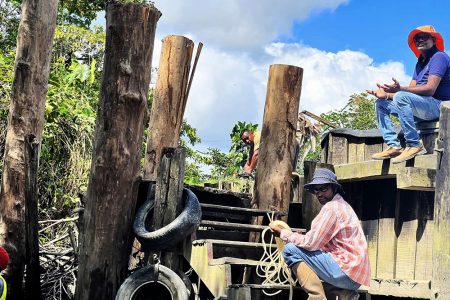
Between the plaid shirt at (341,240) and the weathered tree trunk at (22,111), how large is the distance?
138 inches

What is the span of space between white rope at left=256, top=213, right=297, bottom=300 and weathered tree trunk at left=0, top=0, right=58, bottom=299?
2.77 m

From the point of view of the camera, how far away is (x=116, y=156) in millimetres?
7770

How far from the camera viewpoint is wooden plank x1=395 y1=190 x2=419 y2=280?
Result: 8.05 m

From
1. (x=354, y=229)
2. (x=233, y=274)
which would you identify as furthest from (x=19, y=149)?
(x=354, y=229)

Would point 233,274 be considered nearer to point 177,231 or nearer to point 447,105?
point 177,231

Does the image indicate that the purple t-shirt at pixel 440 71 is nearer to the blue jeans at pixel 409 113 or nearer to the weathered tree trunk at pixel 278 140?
the blue jeans at pixel 409 113

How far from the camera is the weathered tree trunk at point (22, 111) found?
827cm

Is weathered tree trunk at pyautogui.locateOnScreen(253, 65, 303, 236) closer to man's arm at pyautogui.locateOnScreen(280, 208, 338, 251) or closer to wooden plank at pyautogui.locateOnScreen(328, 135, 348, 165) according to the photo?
wooden plank at pyautogui.locateOnScreen(328, 135, 348, 165)

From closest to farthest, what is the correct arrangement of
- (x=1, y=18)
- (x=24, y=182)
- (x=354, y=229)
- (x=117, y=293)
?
(x=354, y=229)
(x=117, y=293)
(x=24, y=182)
(x=1, y=18)

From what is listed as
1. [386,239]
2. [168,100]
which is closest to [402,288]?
[386,239]

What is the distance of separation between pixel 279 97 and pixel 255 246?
6.32 feet

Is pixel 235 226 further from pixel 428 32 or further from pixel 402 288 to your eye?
pixel 428 32

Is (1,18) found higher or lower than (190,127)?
higher

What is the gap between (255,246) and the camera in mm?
7910
